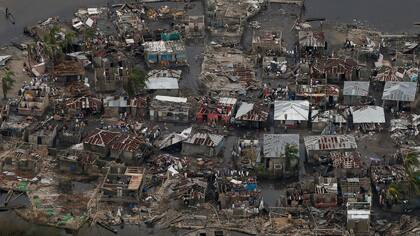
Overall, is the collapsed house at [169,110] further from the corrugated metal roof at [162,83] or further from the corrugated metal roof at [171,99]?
the corrugated metal roof at [162,83]

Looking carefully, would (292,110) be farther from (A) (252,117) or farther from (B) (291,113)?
(A) (252,117)

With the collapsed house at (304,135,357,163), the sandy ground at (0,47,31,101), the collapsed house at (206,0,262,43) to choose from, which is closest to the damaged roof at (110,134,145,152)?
the collapsed house at (304,135,357,163)

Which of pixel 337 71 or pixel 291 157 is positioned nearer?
pixel 291 157

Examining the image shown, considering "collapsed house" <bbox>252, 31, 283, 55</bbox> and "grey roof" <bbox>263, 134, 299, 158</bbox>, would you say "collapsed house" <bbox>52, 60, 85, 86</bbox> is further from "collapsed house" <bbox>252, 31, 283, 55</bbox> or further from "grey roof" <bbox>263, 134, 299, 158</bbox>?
"grey roof" <bbox>263, 134, 299, 158</bbox>

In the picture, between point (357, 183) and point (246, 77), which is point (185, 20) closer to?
point (246, 77)

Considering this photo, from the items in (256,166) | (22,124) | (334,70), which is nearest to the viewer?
(256,166)

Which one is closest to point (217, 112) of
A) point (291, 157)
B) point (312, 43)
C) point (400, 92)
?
point (291, 157)

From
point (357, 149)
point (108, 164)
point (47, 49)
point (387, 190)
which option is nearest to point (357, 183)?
point (387, 190)
